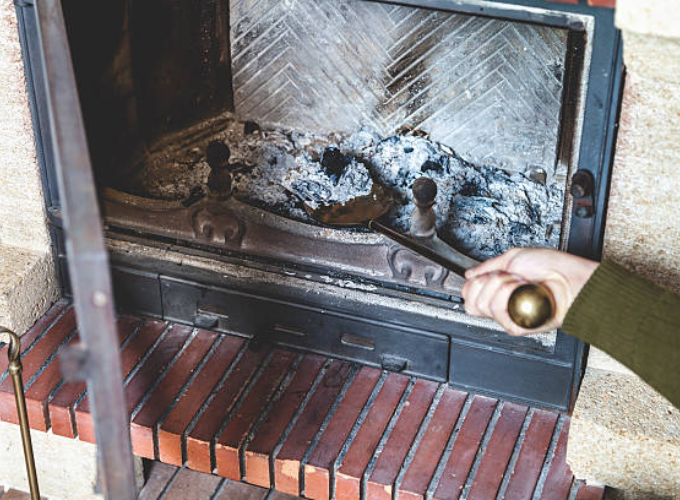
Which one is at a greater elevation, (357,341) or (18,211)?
(18,211)

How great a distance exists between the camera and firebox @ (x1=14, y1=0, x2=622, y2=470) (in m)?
1.52

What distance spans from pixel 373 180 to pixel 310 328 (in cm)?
28

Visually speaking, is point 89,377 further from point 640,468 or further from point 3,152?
point 3,152

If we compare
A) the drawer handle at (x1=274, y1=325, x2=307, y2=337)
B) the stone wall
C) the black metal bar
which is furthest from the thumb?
the stone wall

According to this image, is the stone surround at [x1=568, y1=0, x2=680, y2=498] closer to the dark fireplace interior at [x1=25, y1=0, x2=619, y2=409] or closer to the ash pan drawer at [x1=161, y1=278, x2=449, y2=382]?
the dark fireplace interior at [x1=25, y1=0, x2=619, y2=409]

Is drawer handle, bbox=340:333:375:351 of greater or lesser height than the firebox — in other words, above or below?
below

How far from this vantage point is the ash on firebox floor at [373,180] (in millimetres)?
1548

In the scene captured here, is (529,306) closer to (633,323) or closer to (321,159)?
(633,323)

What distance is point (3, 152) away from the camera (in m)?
1.65

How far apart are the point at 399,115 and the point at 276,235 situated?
31 centimetres

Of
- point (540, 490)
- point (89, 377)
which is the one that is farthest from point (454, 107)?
point (89, 377)

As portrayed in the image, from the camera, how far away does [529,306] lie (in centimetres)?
104

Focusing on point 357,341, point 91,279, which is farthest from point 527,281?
point 91,279

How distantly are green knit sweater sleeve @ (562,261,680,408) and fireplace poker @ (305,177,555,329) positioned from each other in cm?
4
